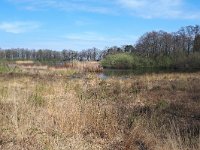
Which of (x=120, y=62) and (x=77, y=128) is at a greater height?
(x=120, y=62)

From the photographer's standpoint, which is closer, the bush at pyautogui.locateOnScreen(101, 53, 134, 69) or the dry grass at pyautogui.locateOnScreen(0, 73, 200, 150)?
the dry grass at pyautogui.locateOnScreen(0, 73, 200, 150)

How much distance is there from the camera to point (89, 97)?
9.34 meters

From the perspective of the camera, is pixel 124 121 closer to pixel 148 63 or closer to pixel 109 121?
pixel 109 121

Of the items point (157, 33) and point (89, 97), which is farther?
point (157, 33)

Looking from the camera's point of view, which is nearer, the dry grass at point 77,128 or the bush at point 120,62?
the dry grass at point 77,128

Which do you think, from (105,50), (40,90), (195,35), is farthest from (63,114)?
(105,50)

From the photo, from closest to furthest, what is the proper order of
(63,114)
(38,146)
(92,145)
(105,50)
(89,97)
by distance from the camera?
1. (38,146)
2. (92,145)
3. (63,114)
4. (89,97)
5. (105,50)

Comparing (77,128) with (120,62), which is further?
(120,62)

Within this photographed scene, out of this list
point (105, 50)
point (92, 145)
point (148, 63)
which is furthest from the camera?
point (105, 50)

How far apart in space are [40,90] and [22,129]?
4.63m

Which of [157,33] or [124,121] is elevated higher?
[157,33]

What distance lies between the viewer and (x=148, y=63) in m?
89.2

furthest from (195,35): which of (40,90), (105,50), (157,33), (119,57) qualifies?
(40,90)

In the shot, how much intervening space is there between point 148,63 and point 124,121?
8192 cm
